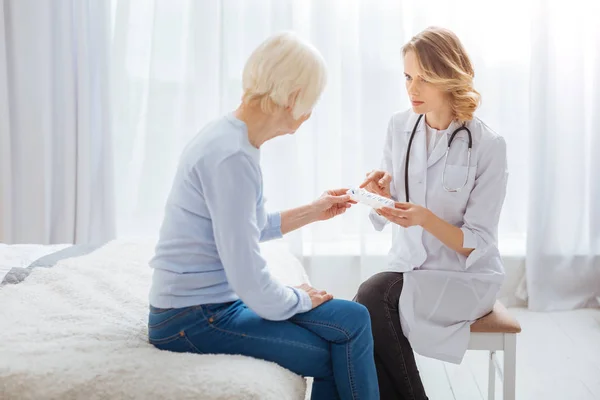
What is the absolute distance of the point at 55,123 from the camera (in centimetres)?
345

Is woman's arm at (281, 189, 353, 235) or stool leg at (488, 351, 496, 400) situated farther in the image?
stool leg at (488, 351, 496, 400)

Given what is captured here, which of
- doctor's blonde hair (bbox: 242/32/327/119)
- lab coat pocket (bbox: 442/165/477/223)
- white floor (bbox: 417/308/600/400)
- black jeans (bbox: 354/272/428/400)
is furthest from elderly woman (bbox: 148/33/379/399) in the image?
white floor (bbox: 417/308/600/400)

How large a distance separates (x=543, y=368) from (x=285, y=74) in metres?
1.74

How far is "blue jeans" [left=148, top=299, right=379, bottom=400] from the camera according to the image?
174 centimetres

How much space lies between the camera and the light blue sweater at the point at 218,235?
1.65 m

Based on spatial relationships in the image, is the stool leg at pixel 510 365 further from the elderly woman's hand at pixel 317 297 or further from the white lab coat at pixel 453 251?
the elderly woman's hand at pixel 317 297

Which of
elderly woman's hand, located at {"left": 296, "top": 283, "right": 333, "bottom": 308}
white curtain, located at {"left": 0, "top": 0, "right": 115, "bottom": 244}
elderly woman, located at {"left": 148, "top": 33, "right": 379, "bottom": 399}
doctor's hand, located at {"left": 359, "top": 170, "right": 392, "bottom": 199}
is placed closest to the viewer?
elderly woman, located at {"left": 148, "top": 33, "right": 379, "bottom": 399}

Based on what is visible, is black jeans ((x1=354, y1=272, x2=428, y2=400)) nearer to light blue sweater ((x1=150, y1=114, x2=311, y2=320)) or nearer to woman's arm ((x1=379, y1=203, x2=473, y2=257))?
woman's arm ((x1=379, y1=203, x2=473, y2=257))

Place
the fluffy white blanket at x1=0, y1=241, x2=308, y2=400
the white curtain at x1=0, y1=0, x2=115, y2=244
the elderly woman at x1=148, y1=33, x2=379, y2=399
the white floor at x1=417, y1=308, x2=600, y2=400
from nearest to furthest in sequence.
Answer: the fluffy white blanket at x1=0, y1=241, x2=308, y2=400
the elderly woman at x1=148, y1=33, x2=379, y2=399
the white floor at x1=417, y1=308, x2=600, y2=400
the white curtain at x1=0, y1=0, x2=115, y2=244

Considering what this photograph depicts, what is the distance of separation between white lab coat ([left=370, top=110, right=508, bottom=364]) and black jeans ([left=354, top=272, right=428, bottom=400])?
0.03 metres

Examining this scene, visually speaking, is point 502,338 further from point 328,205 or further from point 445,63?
point 445,63

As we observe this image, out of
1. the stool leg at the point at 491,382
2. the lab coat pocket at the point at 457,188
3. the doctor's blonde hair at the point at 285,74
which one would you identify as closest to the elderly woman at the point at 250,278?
the doctor's blonde hair at the point at 285,74

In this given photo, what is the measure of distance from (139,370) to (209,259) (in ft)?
0.97

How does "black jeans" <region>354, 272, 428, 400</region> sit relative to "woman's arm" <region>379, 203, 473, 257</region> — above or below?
below
